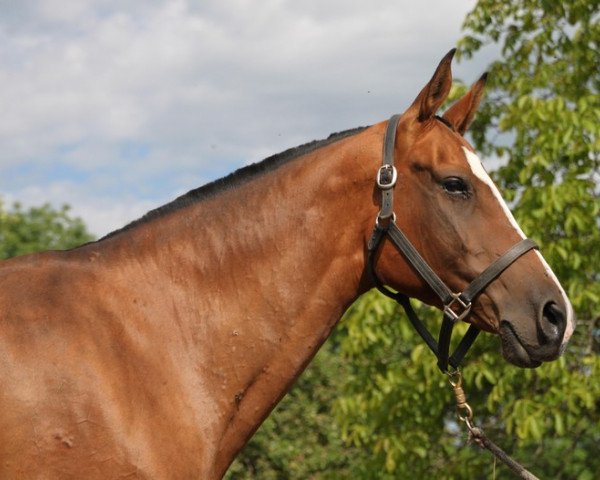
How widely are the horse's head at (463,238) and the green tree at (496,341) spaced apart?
140 inches

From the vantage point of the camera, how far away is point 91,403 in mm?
3291

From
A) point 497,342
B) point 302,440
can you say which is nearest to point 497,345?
point 497,342

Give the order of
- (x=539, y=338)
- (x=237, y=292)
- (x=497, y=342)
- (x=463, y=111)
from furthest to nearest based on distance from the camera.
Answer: (x=497, y=342) < (x=463, y=111) < (x=237, y=292) < (x=539, y=338)

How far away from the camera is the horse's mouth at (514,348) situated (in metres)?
3.68

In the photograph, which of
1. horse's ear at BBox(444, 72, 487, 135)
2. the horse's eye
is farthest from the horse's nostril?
horse's ear at BBox(444, 72, 487, 135)

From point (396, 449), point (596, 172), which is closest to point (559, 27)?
point (596, 172)

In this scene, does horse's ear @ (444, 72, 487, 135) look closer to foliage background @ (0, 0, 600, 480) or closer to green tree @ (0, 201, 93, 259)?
foliage background @ (0, 0, 600, 480)

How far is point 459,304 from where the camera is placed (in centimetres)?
381

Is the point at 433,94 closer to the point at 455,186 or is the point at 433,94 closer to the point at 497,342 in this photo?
the point at 455,186

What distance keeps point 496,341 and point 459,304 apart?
14.3 ft

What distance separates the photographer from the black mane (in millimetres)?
3914

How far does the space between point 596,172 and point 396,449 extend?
3.13 meters

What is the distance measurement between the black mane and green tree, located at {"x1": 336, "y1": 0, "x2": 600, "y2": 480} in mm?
3540

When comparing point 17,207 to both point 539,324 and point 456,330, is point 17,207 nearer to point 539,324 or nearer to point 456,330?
point 456,330
